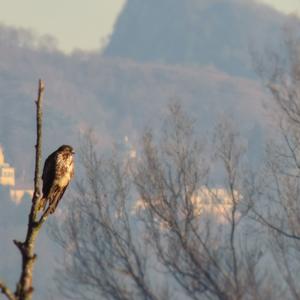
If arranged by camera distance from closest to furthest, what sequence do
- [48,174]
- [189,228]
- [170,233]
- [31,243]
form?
[31,243]
[48,174]
[189,228]
[170,233]

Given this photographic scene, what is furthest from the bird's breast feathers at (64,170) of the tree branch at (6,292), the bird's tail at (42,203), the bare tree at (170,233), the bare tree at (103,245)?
the bare tree at (103,245)

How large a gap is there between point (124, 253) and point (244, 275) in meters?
3.19

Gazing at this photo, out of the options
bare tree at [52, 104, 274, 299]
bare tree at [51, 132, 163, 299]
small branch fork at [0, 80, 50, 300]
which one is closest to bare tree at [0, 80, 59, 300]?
small branch fork at [0, 80, 50, 300]

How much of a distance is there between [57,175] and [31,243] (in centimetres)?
57

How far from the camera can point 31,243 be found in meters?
4.32

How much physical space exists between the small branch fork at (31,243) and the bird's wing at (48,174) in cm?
31

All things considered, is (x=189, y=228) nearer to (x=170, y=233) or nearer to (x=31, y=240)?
(x=170, y=233)

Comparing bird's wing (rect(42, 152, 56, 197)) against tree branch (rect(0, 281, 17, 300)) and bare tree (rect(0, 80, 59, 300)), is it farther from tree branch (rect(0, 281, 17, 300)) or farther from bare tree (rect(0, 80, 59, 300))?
tree branch (rect(0, 281, 17, 300))

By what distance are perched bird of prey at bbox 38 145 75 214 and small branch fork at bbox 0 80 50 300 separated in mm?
255

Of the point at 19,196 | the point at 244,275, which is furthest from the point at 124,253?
the point at 19,196

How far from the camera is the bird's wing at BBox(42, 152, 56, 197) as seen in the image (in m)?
4.77

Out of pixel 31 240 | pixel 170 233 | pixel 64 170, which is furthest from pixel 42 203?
pixel 170 233

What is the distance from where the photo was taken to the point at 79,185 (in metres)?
35.3

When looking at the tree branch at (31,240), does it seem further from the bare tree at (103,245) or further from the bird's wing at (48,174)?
the bare tree at (103,245)
